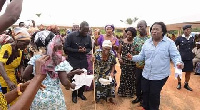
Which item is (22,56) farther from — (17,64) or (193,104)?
(193,104)

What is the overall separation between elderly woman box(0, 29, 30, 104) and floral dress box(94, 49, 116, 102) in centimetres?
197

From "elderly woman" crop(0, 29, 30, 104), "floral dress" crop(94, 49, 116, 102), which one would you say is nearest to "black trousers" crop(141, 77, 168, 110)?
"floral dress" crop(94, 49, 116, 102)

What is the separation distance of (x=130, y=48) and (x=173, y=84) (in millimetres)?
2818

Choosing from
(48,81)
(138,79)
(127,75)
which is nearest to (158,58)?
(138,79)

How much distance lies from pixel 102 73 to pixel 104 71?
0.07 m

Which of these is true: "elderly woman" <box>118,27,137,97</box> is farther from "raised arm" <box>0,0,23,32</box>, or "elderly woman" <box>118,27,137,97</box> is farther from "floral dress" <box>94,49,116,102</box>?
"raised arm" <box>0,0,23,32</box>

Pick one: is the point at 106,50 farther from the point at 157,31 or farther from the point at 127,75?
the point at 157,31

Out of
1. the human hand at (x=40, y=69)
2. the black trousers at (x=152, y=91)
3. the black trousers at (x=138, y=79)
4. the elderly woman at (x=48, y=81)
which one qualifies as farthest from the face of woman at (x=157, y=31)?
the human hand at (x=40, y=69)

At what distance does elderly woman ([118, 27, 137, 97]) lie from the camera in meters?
4.88

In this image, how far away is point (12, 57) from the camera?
9.98 ft

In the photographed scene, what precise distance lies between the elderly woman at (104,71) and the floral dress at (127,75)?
0.50 m

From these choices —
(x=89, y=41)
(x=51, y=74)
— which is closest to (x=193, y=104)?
(x=89, y=41)

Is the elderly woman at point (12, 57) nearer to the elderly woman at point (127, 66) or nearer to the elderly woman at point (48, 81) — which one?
the elderly woman at point (48, 81)

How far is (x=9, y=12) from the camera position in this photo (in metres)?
1.26
